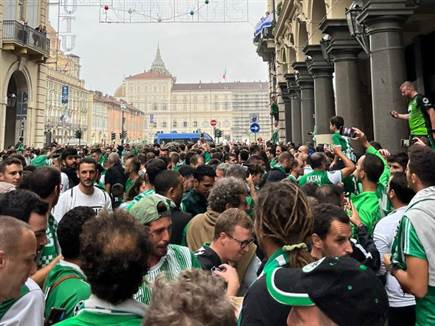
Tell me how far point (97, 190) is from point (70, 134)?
81833mm

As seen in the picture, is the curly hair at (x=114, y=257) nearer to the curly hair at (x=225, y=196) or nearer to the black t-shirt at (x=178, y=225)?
the curly hair at (x=225, y=196)

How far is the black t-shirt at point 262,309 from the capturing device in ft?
6.27

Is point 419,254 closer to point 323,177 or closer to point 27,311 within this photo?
point 27,311

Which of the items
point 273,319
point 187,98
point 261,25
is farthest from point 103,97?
point 273,319

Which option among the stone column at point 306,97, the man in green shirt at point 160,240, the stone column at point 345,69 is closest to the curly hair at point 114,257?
the man in green shirt at point 160,240

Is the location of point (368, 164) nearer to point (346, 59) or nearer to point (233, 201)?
point (233, 201)

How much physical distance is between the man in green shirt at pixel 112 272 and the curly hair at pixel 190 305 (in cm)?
52

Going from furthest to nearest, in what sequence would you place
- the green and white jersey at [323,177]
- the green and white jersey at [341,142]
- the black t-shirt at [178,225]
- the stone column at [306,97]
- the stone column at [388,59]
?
the stone column at [306,97], the stone column at [388,59], the green and white jersey at [341,142], the green and white jersey at [323,177], the black t-shirt at [178,225]

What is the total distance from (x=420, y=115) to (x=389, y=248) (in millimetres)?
5002

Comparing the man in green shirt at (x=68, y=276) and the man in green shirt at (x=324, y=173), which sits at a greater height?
the man in green shirt at (x=324, y=173)

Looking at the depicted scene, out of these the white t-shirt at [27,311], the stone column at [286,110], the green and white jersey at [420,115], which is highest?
the stone column at [286,110]

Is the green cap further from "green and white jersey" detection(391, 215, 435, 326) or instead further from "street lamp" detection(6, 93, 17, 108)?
"street lamp" detection(6, 93, 17, 108)

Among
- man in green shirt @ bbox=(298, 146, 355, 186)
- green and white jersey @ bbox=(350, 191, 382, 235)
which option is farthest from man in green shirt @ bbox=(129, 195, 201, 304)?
man in green shirt @ bbox=(298, 146, 355, 186)

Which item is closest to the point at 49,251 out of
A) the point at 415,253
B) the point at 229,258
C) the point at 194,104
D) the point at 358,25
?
the point at 229,258
